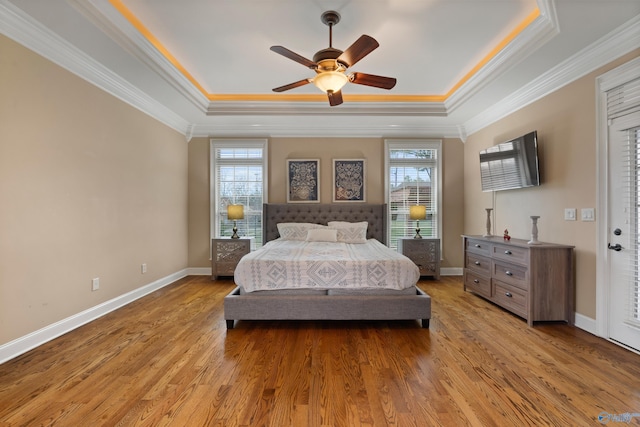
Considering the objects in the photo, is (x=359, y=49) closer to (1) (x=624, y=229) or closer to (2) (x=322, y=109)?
(2) (x=322, y=109)

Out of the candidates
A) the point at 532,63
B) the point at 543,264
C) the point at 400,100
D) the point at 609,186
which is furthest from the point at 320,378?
the point at 400,100

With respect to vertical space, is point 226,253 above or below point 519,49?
below

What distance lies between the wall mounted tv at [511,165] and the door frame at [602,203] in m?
0.67

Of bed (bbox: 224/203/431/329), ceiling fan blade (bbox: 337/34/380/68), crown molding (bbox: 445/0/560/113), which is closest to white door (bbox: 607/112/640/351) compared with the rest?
crown molding (bbox: 445/0/560/113)

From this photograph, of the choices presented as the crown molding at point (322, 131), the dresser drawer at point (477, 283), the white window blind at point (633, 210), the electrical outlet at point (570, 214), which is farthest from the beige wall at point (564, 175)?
the crown molding at point (322, 131)

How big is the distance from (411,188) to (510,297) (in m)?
2.63

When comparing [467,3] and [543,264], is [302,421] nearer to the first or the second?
[543,264]

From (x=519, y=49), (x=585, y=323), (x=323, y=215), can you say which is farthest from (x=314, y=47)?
(x=585, y=323)

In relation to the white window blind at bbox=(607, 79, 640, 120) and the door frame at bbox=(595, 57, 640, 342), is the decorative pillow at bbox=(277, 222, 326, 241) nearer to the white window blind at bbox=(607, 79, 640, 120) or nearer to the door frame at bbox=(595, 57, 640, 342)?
the door frame at bbox=(595, 57, 640, 342)

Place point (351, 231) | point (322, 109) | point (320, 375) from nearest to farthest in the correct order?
point (320, 375)
point (322, 109)
point (351, 231)

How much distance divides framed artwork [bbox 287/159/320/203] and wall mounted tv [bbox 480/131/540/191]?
2.76 m

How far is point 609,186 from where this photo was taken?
107 inches

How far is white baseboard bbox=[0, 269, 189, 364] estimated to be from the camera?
2344 millimetres

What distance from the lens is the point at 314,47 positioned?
3250 millimetres
